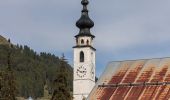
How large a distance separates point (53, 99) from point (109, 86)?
53.2 feet

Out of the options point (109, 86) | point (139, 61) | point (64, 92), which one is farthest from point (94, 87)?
point (64, 92)

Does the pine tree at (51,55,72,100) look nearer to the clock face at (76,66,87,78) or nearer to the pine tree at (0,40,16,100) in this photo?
the pine tree at (0,40,16,100)

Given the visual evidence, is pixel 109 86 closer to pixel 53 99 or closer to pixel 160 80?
pixel 160 80

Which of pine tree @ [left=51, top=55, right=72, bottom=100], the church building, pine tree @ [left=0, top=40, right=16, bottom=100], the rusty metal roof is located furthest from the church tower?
pine tree @ [left=0, top=40, right=16, bottom=100]

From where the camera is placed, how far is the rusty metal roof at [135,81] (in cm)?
6028

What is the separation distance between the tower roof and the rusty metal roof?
7005 mm

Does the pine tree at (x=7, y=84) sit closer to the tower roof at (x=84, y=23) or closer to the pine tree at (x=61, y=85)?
the pine tree at (x=61, y=85)

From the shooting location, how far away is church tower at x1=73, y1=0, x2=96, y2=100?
229ft

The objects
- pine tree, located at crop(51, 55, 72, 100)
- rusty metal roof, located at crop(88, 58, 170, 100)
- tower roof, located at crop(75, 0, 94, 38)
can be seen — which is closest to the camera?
pine tree, located at crop(51, 55, 72, 100)

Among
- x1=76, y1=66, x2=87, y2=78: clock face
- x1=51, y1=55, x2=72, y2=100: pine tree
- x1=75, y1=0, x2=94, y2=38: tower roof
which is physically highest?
x1=75, y1=0, x2=94, y2=38: tower roof

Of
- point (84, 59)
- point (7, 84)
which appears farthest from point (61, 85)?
point (84, 59)

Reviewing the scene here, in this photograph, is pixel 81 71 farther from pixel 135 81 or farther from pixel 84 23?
pixel 135 81

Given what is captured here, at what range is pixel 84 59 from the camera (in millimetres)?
70875

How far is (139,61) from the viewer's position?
66125mm
